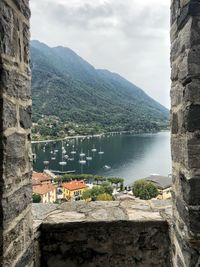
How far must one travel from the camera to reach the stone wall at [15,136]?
1.69 meters

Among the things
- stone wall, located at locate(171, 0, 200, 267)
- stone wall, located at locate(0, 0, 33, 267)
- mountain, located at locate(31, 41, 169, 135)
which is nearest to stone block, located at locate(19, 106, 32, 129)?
stone wall, located at locate(0, 0, 33, 267)

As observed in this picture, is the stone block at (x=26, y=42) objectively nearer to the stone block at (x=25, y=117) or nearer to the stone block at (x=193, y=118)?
the stone block at (x=25, y=117)

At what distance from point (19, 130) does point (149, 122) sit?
367 feet

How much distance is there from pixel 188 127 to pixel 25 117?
103cm

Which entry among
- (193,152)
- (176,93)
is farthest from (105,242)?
(176,93)

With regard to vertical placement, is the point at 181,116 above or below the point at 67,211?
above

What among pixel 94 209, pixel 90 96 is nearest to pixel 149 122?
pixel 90 96

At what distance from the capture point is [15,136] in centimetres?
190

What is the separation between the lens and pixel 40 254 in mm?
2646

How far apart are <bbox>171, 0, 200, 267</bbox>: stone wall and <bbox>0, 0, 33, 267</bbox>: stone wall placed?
3.27ft

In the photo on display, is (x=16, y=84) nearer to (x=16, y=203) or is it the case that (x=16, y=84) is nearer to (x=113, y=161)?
(x=16, y=203)

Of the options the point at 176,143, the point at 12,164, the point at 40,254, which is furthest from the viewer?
the point at 40,254

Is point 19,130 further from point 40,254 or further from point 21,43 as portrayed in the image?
point 40,254

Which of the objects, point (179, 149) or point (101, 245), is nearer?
point (179, 149)
